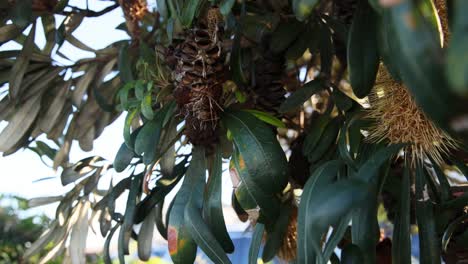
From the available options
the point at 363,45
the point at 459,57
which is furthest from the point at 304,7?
the point at 459,57

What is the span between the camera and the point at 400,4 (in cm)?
34

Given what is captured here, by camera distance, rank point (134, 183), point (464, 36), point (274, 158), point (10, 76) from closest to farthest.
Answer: point (464, 36)
point (274, 158)
point (134, 183)
point (10, 76)

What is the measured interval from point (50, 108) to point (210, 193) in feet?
1.84

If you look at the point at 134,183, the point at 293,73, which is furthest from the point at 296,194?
the point at 293,73

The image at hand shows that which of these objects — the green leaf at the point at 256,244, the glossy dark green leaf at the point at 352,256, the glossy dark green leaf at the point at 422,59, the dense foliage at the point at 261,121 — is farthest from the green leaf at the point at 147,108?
the glossy dark green leaf at the point at 422,59

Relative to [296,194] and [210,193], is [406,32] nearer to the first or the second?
[210,193]

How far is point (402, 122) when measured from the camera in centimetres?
72

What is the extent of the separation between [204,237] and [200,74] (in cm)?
23

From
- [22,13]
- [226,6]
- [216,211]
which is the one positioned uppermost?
[22,13]

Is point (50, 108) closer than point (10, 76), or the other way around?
point (10, 76)

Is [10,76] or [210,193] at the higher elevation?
[10,76]

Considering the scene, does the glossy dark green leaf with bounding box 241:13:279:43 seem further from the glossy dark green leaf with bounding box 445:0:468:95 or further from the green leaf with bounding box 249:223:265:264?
the glossy dark green leaf with bounding box 445:0:468:95

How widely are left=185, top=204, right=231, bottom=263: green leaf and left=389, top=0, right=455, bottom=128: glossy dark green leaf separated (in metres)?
0.43

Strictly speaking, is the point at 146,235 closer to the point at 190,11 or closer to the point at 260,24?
the point at 260,24
